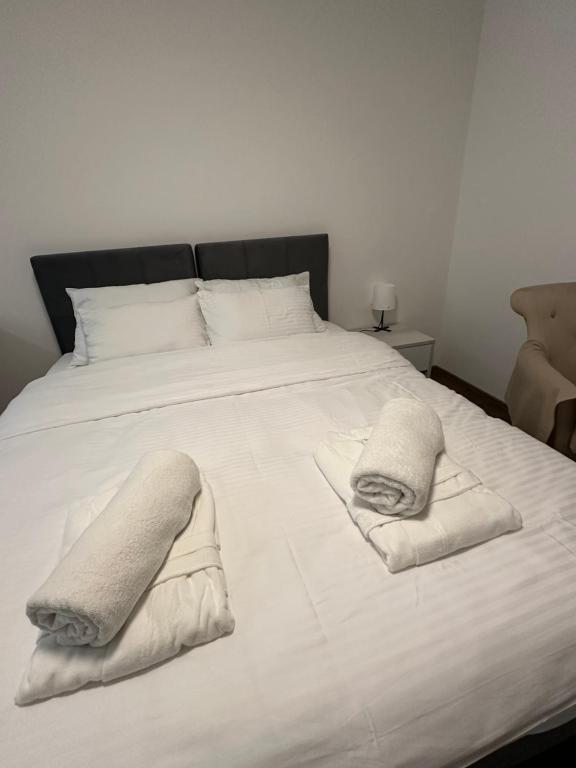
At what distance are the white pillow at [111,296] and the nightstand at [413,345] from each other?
52.4 inches

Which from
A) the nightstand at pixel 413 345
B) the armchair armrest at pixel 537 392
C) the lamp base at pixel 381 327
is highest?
the armchair armrest at pixel 537 392

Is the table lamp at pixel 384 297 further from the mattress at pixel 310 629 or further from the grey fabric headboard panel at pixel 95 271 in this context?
the mattress at pixel 310 629

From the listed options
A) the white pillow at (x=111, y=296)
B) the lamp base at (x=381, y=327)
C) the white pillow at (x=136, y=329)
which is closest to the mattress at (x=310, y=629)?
the white pillow at (x=136, y=329)

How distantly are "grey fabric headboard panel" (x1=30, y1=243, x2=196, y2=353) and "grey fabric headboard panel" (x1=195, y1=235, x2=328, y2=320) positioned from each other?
101 millimetres

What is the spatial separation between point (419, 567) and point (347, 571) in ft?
0.53

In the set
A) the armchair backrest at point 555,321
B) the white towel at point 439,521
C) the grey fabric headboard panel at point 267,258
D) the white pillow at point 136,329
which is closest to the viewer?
the white towel at point 439,521

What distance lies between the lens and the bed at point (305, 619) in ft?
1.96

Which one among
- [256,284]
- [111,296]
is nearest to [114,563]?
[111,296]

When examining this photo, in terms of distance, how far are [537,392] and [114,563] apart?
5.27 feet

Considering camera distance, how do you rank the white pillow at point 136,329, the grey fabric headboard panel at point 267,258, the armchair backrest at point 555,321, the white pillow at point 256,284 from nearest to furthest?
the armchair backrest at point 555,321, the white pillow at point 136,329, the white pillow at point 256,284, the grey fabric headboard panel at point 267,258

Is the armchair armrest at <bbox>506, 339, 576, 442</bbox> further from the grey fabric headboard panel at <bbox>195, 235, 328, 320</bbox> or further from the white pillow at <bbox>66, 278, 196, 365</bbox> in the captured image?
the white pillow at <bbox>66, 278, 196, 365</bbox>

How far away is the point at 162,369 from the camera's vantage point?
172cm

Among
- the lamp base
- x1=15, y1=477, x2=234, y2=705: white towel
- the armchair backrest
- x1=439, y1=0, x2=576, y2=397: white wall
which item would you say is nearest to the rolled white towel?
x1=15, y1=477, x2=234, y2=705: white towel

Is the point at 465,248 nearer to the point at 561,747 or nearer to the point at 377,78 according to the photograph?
the point at 377,78
